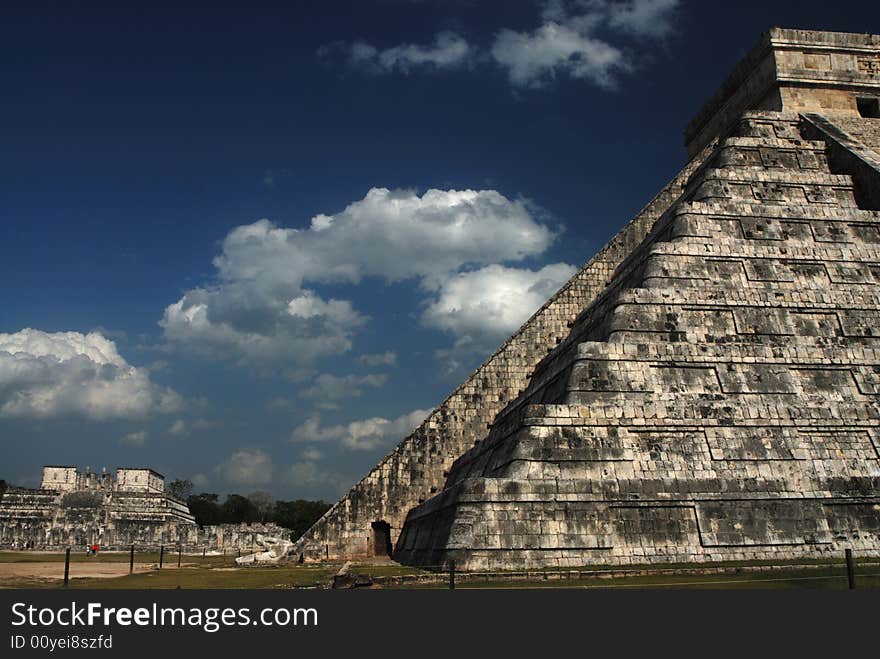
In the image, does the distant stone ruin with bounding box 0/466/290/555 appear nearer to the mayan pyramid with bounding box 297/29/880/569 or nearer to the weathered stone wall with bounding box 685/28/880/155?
the mayan pyramid with bounding box 297/29/880/569

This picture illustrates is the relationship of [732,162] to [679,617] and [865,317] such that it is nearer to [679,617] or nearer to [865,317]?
[865,317]

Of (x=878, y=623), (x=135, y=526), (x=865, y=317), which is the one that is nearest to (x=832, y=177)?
(x=865, y=317)

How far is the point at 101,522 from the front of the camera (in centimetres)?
3322

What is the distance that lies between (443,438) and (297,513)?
62.4 meters

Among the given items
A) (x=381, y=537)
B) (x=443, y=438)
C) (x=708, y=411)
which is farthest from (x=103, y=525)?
(x=708, y=411)

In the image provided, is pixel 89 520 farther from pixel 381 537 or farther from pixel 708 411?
pixel 708 411

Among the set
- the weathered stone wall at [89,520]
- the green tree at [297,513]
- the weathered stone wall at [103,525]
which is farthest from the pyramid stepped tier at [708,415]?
the green tree at [297,513]

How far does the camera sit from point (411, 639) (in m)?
6.07

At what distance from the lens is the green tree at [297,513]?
239 ft

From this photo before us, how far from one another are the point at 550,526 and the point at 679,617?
593cm

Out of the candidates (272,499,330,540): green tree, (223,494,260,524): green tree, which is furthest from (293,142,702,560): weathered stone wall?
(223,494,260,524): green tree

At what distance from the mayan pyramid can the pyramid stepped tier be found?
0.03 m

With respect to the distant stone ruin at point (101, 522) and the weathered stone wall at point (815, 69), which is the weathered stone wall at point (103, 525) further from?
the weathered stone wall at point (815, 69)

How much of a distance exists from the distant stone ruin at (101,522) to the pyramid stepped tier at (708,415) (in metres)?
18.8
